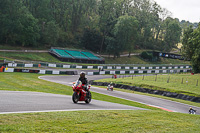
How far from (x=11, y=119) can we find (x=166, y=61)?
104m

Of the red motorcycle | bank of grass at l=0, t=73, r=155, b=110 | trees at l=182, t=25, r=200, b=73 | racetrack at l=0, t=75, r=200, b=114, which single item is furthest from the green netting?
the red motorcycle

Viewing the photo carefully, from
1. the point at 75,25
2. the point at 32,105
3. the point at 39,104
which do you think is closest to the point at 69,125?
the point at 32,105

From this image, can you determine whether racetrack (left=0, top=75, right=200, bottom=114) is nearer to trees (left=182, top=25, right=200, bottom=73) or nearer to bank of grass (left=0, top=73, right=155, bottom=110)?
bank of grass (left=0, top=73, right=155, bottom=110)

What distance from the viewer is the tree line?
72188 mm

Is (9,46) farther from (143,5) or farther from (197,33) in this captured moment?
(143,5)

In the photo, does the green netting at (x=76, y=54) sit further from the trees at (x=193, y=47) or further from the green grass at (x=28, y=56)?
the trees at (x=193, y=47)

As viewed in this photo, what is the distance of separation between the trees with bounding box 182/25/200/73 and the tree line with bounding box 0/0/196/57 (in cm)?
3849

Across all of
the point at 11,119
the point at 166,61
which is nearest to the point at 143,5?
the point at 166,61

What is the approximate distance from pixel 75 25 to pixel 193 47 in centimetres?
5958

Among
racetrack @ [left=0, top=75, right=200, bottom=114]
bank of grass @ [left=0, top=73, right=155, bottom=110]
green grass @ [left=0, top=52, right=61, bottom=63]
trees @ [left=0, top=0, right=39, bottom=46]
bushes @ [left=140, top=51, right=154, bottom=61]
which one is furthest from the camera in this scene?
bushes @ [left=140, top=51, right=154, bottom=61]

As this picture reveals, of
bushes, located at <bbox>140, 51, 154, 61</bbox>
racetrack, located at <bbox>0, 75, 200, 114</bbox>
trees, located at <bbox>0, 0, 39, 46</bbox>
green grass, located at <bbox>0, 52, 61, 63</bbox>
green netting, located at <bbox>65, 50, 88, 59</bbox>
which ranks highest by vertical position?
trees, located at <bbox>0, 0, 39, 46</bbox>

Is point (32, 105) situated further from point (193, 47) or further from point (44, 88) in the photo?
point (193, 47)

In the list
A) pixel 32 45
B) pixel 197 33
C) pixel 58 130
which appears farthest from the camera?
pixel 32 45

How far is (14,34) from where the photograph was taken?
7075 cm
